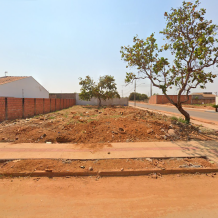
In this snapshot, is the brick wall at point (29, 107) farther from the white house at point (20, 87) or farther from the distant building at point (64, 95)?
the distant building at point (64, 95)

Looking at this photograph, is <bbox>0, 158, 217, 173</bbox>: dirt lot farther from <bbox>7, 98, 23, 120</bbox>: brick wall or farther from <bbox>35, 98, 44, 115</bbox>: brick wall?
<bbox>35, 98, 44, 115</bbox>: brick wall

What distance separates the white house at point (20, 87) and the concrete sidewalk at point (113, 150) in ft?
48.8

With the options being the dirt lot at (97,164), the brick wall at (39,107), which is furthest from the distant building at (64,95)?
the dirt lot at (97,164)

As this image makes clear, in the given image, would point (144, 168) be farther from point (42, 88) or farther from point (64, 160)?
point (42, 88)

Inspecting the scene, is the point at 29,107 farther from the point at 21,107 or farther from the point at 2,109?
the point at 2,109

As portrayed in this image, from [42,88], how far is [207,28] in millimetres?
25493

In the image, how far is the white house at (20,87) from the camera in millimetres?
17969

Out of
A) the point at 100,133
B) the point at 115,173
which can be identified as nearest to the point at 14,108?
the point at 100,133

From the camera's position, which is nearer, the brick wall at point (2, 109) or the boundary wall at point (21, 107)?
the brick wall at point (2, 109)

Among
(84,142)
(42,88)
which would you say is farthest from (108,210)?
(42,88)

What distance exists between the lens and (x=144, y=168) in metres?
4.25

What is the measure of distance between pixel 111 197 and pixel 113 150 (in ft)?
7.81

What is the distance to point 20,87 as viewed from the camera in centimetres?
2064

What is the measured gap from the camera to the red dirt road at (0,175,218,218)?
2.71 m
